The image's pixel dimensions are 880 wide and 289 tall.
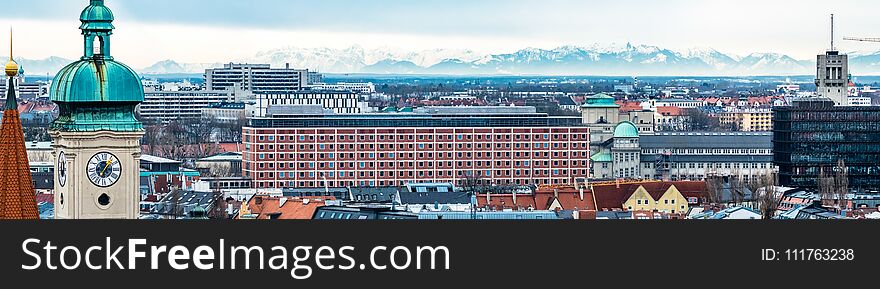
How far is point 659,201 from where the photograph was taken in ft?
311

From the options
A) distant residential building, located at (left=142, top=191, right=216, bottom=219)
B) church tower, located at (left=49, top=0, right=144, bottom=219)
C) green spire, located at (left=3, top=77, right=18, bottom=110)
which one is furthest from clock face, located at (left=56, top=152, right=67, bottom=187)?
distant residential building, located at (left=142, top=191, right=216, bottom=219)

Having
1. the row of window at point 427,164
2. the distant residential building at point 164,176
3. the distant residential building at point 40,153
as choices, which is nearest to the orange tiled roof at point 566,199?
the distant residential building at point 164,176

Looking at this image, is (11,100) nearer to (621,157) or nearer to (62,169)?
(62,169)

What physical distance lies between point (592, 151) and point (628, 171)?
18.9 ft

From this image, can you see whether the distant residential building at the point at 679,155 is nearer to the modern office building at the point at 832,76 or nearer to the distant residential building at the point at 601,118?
the distant residential building at the point at 601,118

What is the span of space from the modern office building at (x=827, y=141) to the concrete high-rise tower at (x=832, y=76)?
1224cm

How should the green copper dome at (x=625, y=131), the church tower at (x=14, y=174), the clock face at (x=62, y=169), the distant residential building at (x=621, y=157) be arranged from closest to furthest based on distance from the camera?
the church tower at (x=14, y=174)
the clock face at (x=62, y=169)
the distant residential building at (x=621, y=157)
the green copper dome at (x=625, y=131)

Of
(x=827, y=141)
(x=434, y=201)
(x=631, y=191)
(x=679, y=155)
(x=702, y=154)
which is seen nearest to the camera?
(x=434, y=201)

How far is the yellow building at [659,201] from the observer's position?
93.4m

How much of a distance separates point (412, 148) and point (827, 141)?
82.8 feet

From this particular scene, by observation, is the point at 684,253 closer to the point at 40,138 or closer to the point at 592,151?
the point at 592,151

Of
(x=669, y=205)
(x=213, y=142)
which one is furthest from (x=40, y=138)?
(x=669, y=205)

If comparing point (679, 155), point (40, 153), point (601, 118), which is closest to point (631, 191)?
point (40, 153)

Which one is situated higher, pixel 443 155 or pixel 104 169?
pixel 104 169
